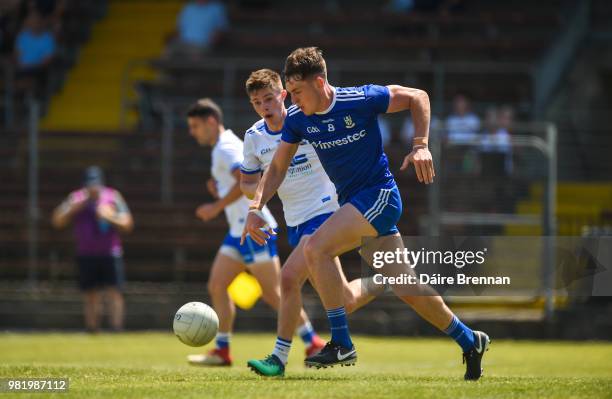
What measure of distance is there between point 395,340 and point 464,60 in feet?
25.0

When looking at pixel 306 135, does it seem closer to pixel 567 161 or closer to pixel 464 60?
pixel 567 161

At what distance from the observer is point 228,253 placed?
40.9 feet

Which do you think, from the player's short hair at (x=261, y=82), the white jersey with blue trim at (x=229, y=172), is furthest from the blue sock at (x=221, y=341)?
the player's short hair at (x=261, y=82)

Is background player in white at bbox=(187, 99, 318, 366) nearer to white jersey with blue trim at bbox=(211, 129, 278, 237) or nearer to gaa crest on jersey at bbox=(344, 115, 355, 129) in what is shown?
white jersey with blue trim at bbox=(211, 129, 278, 237)

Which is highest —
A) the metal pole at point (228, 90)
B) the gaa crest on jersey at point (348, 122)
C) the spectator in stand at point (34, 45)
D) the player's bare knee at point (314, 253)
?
the spectator in stand at point (34, 45)

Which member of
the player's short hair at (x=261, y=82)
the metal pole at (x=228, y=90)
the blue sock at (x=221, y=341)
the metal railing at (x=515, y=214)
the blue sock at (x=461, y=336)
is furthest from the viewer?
the metal pole at (x=228, y=90)

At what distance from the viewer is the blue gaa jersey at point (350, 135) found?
8867 millimetres

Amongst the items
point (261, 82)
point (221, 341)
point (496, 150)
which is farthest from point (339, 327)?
point (496, 150)

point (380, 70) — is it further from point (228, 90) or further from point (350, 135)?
point (350, 135)

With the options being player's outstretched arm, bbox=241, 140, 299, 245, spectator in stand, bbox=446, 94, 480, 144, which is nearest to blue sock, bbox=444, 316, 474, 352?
player's outstretched arm, bbox=241, 140, 299, 245

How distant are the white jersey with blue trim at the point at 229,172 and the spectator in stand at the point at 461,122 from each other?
5981 millimetres

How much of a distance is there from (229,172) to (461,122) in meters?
8.39

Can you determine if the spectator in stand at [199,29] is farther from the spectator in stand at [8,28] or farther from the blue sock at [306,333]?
the blue sock at [306,333]

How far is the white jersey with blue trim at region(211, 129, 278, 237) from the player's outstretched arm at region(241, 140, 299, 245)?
9.65 feet
